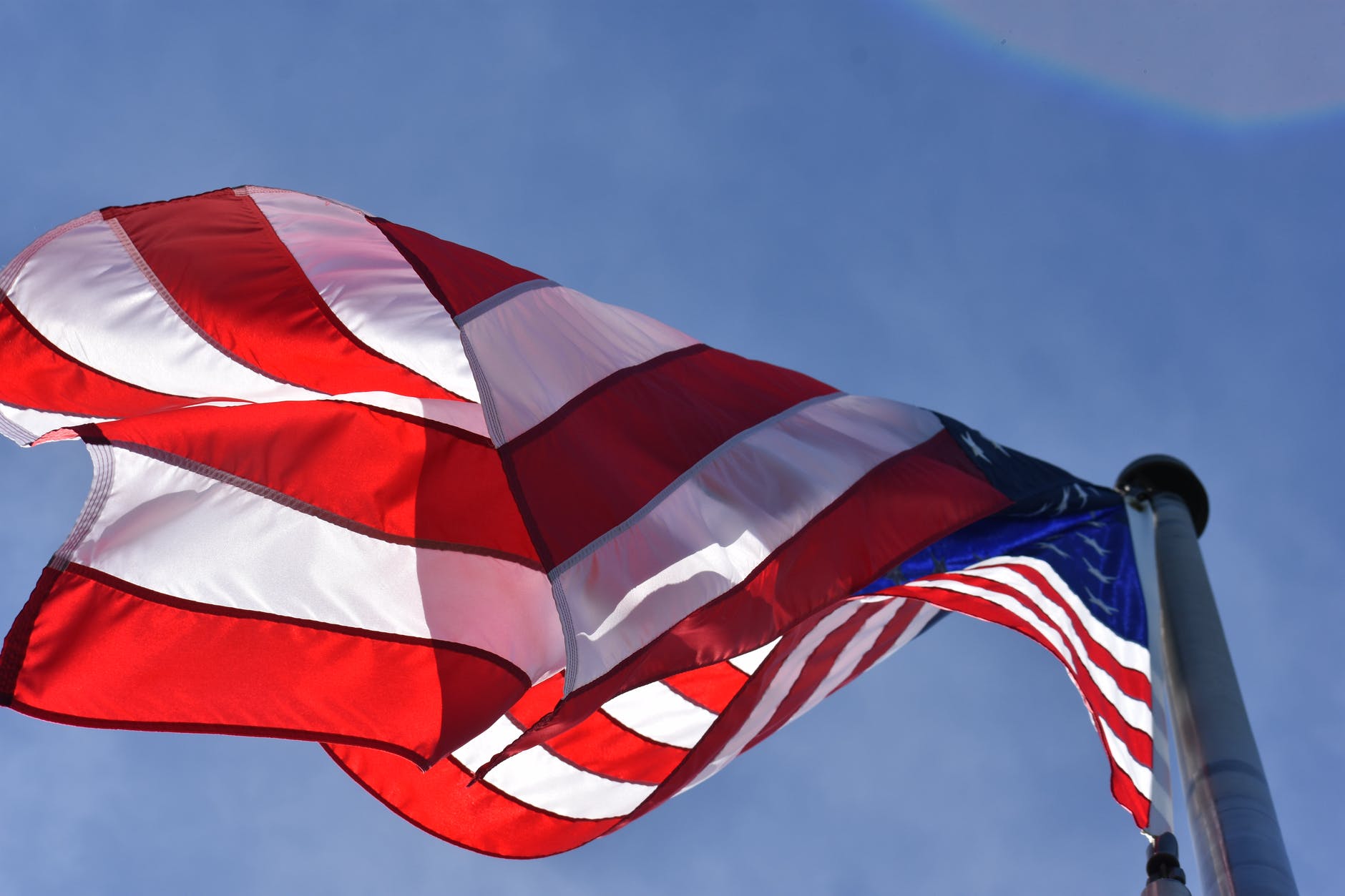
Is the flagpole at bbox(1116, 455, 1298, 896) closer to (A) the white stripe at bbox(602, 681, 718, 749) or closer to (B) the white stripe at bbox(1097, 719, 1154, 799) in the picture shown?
(B) the white stripe at bbox(1097, 719, 1154, 799)

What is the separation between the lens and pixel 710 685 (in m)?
8.48

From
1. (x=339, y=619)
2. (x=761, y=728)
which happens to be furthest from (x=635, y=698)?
(x=339, y=619)

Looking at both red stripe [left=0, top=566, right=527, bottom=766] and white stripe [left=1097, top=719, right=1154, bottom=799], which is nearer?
white stripe [left=1097, top=719, right=1154, bottom=799]

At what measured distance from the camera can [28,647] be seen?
648cm

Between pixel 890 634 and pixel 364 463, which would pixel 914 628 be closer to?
pixel 890 634

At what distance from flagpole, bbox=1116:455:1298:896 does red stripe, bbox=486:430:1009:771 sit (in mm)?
1160

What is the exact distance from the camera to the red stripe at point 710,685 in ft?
27.6

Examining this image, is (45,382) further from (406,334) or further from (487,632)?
(487,632)

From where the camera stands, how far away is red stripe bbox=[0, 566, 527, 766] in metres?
6.54

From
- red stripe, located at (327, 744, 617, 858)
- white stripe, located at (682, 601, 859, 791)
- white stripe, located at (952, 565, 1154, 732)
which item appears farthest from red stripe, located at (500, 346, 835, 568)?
red stripe, located at (327, 744, 617, 858)

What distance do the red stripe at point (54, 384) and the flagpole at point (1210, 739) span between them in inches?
209

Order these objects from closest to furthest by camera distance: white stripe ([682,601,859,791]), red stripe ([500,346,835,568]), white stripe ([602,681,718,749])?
red stripe ([500,346,835,568]), white stripe ([682,601,859,791]), white stripe ([602,681,718,749])

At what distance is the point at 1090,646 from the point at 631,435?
260 cm

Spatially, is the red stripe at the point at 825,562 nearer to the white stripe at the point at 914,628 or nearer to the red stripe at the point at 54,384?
the white stripe at the point at 914,628
